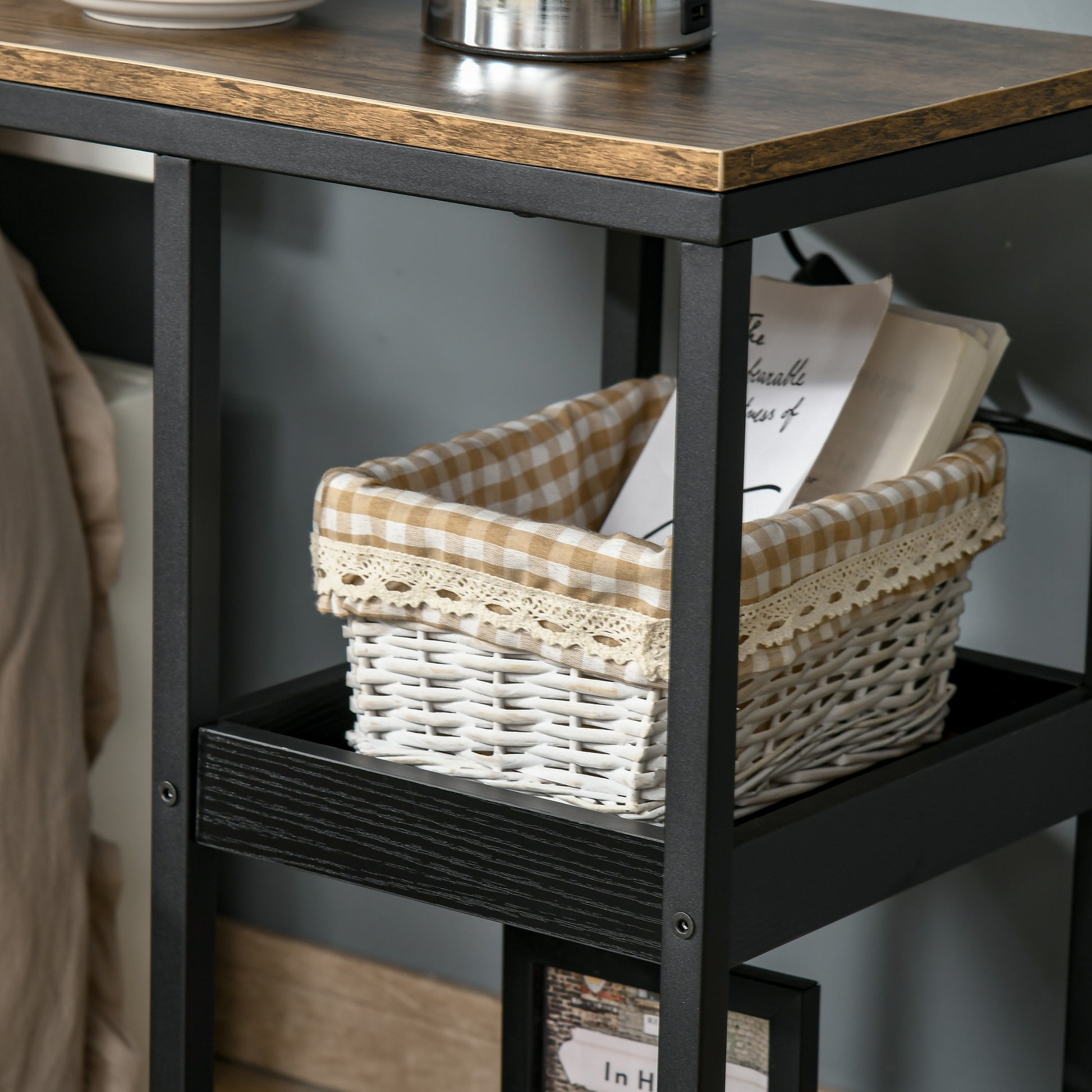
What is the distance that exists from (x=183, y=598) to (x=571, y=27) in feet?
1.08

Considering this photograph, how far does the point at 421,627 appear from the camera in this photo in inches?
34.2

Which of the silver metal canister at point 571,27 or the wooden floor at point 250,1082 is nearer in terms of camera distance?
the silver metal canister at point 571,27

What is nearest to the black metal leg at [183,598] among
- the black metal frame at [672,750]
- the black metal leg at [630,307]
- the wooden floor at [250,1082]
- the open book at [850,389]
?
the black metal frame at [672,750]

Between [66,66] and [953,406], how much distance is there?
475mm

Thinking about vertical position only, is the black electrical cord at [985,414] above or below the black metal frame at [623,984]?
above

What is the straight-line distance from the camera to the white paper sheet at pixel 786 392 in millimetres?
938

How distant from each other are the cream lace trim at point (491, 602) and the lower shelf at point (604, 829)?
75mm

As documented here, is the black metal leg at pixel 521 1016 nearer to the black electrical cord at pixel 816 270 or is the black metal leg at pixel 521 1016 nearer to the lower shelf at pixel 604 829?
the lower shelf at pixel 604 829

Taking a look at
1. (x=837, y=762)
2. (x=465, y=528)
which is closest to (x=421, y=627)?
(x=465, y=528)

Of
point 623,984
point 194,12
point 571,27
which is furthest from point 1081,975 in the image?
point 194,12

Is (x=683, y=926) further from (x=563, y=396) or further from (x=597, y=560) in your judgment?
(x=563, y=396)

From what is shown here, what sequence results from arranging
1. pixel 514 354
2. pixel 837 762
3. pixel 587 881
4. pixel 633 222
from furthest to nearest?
pixel 514 354
pixel 837 762
pixel 587 881
pixel 633 222

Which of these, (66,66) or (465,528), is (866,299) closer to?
(465,528)

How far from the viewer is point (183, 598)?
0.88 meters
